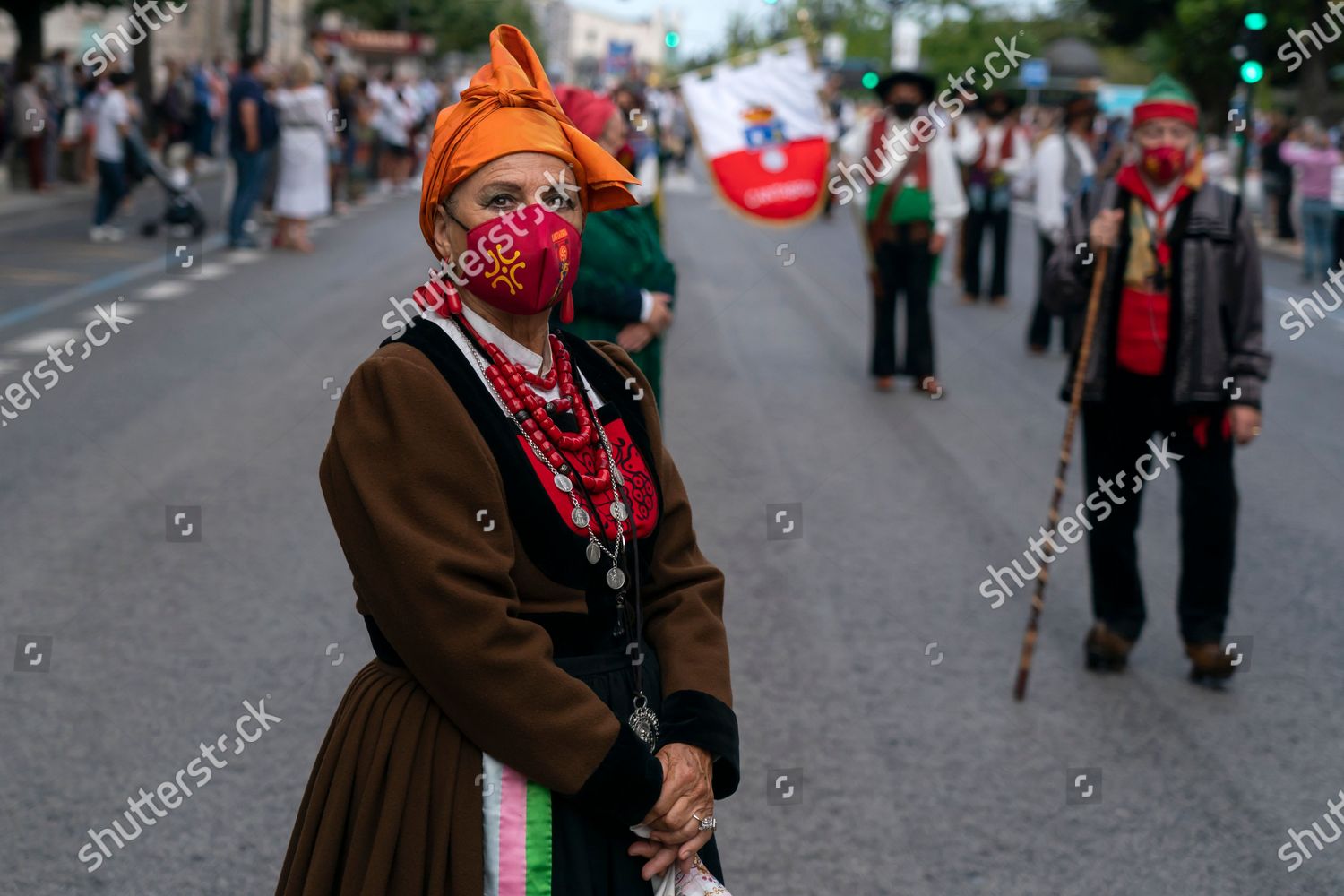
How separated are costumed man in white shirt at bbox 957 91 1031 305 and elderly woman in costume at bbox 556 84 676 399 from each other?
35.0ft

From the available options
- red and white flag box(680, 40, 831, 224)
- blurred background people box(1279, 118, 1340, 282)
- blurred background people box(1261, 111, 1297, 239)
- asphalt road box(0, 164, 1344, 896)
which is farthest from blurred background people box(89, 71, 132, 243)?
blurred background people box(1261, 111, 1297, 239)

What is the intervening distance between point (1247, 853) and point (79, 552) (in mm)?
4552

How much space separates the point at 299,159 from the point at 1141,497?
14184 millimetres

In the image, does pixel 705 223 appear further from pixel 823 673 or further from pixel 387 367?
pixel 387 367

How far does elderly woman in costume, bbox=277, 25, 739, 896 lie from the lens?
2.23 meters

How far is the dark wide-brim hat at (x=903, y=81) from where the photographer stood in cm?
1074

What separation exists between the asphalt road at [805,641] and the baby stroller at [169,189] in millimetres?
6419

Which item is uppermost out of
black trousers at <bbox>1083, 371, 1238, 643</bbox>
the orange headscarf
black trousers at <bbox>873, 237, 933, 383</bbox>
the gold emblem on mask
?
the orange headscarf

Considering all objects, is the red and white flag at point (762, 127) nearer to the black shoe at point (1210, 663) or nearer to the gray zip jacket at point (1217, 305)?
the gray zip jacket at point (1217, 305)

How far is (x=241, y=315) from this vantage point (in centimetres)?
1332

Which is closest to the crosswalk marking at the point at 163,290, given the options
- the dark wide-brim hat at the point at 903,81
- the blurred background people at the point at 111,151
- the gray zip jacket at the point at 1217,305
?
the blurred background people at the point at 111,151

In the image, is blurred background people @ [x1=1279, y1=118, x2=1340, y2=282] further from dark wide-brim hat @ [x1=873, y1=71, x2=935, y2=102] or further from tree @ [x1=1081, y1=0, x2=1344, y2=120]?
tree @ [x1=1081, y1=0, x2=1344, y2=120]

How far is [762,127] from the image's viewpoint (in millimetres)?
9344

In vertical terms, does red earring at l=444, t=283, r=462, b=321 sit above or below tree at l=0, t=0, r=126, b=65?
above
